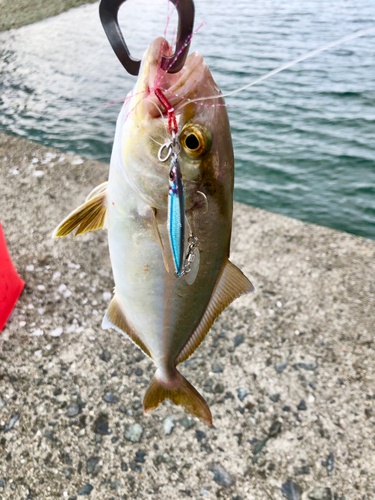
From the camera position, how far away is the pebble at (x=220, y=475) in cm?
199

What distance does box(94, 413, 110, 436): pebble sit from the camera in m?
2.15

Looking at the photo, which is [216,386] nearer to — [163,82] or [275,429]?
[275,429]

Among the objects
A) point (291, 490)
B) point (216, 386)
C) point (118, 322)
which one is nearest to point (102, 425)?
point (216, 386)

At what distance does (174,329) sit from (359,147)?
659cm

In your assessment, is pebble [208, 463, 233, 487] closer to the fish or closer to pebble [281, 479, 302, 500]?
pebble [281, 479, 302, 500]

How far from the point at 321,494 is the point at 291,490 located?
133 millimetres

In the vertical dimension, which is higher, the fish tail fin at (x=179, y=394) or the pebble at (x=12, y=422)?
the fish tail fin at (x=179, y=394)

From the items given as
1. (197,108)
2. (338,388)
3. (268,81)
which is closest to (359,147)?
(268,81)

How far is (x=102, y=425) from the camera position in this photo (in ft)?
7.15

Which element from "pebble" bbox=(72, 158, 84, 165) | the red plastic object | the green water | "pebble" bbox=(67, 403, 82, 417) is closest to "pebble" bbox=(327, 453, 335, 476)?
"pebble" bbox=(67, 403, 82, 417)

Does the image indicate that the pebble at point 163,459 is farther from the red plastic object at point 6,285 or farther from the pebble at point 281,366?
the red plastic object at point 6,285

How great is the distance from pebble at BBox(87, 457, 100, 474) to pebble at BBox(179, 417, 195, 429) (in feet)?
1.47

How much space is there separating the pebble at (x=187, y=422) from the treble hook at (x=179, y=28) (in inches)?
69.1

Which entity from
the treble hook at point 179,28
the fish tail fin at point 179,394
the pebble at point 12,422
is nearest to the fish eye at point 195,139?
the treble hook at point 179,28
